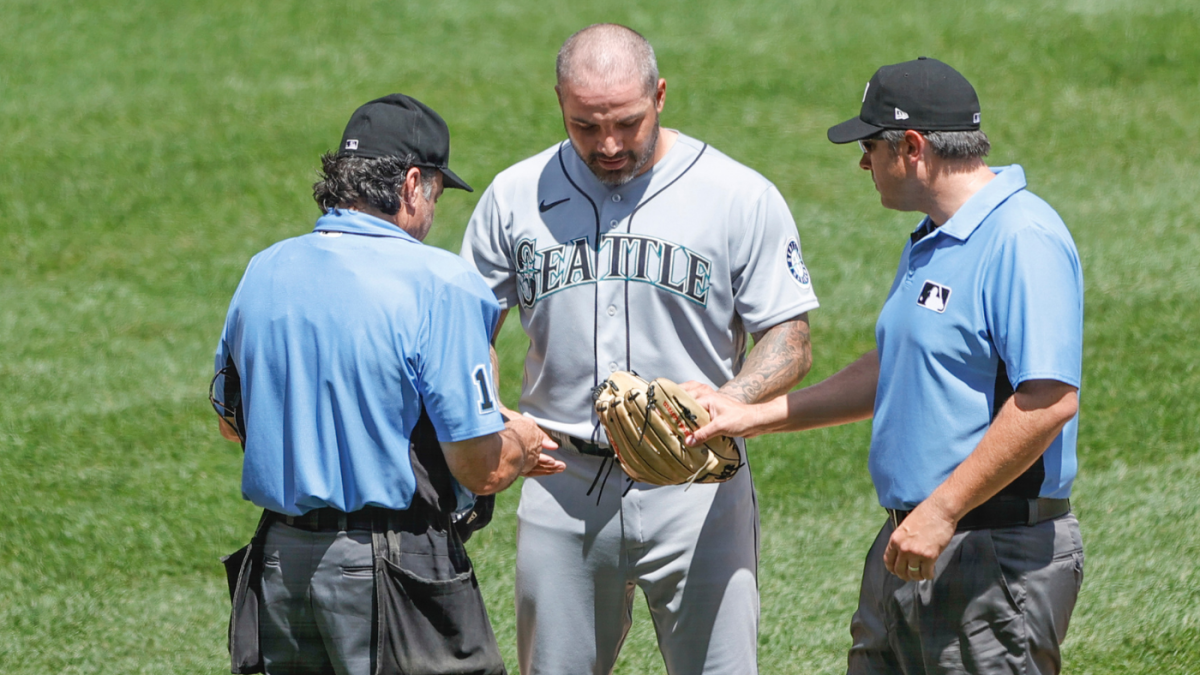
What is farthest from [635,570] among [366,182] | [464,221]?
[464,221]

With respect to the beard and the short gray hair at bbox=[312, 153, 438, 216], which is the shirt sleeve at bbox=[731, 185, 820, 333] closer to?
the beard

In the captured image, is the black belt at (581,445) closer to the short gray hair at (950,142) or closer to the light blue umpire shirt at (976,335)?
the light blue umpire shirt at (976,335)

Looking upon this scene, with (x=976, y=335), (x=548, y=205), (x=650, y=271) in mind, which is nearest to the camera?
(x=976, y=335)

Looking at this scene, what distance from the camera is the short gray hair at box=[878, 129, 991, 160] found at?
3.04 m

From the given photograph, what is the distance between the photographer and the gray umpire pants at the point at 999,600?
116 inches

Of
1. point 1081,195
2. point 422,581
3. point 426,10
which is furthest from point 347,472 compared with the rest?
point 426,10

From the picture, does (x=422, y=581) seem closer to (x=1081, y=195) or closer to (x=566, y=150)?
(x=566, y=150)

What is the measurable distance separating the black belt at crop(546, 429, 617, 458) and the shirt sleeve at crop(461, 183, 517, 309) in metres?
0.40

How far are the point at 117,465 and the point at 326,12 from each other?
292 inches

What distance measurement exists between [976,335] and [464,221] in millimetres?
6696

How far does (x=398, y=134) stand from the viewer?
3.02 metres

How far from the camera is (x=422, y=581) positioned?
2.92 metres

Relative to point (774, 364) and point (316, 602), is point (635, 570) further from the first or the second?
point (316, 602)

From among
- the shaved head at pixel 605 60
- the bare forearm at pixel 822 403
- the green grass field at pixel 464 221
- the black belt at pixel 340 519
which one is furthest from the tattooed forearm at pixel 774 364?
the green grass field at pixel 464 221
